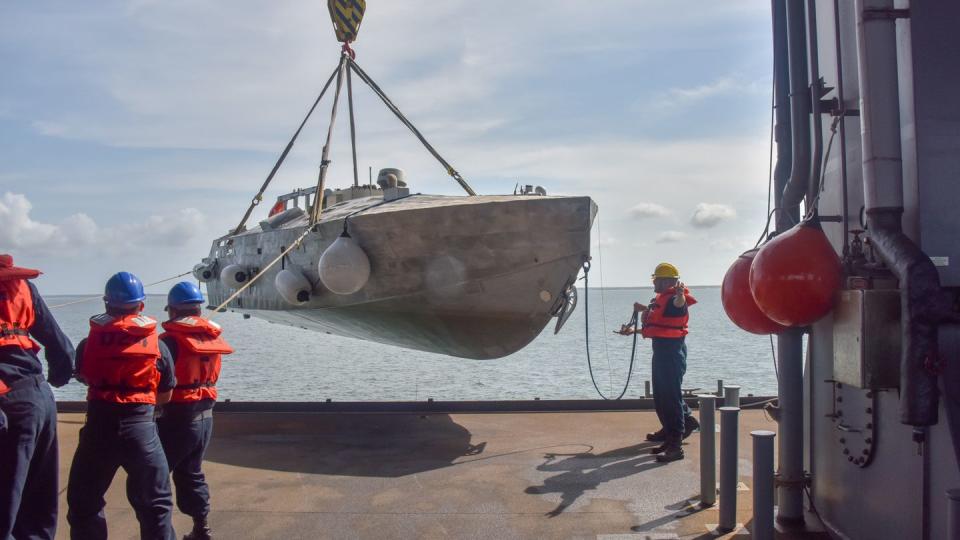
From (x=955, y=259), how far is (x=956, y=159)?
40cm

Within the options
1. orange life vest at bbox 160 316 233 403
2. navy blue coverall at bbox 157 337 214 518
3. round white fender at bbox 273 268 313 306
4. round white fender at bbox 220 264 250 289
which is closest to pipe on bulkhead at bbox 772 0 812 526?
orange life vest at bbox 160 316 233 403

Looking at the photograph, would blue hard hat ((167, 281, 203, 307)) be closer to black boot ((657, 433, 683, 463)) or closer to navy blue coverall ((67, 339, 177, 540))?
navy blue coverall ((67, 339, 177, 540))

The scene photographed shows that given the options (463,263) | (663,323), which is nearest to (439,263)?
(463,263)

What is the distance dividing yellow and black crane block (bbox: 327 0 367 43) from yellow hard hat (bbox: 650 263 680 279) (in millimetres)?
4596

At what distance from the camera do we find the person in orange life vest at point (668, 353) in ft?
20.5

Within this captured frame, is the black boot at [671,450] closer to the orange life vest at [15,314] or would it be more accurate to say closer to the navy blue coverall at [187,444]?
the navy blue coverall at [187,444]

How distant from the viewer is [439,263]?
7.53m

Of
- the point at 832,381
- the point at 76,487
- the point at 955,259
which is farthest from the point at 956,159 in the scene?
the point at 76,487

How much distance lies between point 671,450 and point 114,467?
13.8 ft

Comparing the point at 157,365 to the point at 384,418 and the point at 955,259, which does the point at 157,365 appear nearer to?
the point at 955,259

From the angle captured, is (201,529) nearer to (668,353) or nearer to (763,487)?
(763,487)

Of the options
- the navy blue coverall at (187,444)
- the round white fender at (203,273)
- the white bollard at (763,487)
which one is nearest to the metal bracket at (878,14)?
the white bollard at (763,487)

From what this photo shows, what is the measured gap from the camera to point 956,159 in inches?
118

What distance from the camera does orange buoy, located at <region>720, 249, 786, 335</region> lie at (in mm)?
3961
